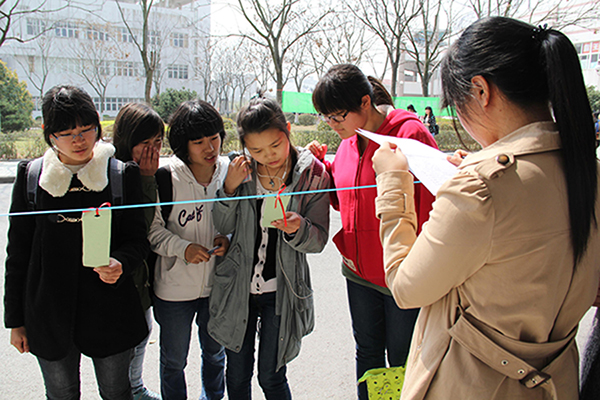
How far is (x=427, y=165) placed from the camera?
4.10ft

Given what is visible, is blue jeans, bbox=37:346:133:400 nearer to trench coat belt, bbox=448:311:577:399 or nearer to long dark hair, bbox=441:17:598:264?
trench coat belt, bbox=448:311:577:399

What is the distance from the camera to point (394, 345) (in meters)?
1.92

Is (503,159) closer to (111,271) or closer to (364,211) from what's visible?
(364,211)

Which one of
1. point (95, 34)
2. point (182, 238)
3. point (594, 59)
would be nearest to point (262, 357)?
point (182, 238)

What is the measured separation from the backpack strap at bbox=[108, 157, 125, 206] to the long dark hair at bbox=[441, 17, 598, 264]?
1.41 metres

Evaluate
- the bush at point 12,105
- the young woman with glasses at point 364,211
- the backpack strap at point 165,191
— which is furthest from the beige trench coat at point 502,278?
the bush at point 12,105

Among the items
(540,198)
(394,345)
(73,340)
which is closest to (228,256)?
(73,340)

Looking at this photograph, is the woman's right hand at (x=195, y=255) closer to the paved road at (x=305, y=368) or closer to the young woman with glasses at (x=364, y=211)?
the young woman with glasses at (x=364, y=211)

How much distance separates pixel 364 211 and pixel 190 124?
37.2 inches

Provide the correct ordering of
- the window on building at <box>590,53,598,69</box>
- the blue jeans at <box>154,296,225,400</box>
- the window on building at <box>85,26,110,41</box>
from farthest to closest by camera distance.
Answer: the window on building at <box>590,53,598,69</box>, the window on building at <box>85,26,110,41</box>, the blue jeans at <box>154,296,225,400</box>

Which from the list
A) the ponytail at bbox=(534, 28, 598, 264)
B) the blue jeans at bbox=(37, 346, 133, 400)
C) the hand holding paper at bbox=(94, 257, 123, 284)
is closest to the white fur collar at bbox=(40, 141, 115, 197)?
the hand holding paper at bbox=(94, 257, 123, 284)

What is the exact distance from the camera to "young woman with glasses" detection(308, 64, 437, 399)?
1842mm

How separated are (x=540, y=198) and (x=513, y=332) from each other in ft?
1.00

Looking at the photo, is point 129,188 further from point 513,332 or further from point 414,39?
point 414,39
